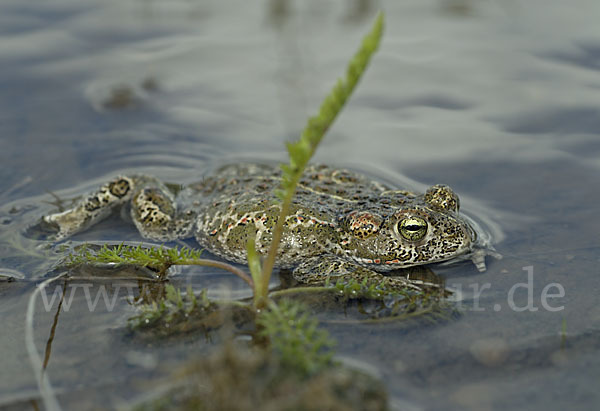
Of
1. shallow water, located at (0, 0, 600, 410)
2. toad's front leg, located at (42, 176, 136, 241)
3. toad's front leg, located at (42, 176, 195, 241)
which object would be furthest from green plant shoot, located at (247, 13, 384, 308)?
toad's front leg, located at (42, 176, 136, 241)

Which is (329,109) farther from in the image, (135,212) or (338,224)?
(135,212)

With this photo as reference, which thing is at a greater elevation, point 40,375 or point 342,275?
point 342,275

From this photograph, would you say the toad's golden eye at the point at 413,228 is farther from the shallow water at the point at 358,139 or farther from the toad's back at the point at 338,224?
the shallow water at the point at 358,139

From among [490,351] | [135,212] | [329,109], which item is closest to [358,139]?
[135,212]

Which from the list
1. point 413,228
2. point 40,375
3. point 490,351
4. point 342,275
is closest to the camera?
point 40,375

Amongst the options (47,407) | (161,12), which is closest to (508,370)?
(47,407)

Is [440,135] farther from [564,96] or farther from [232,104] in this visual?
[232,104]
